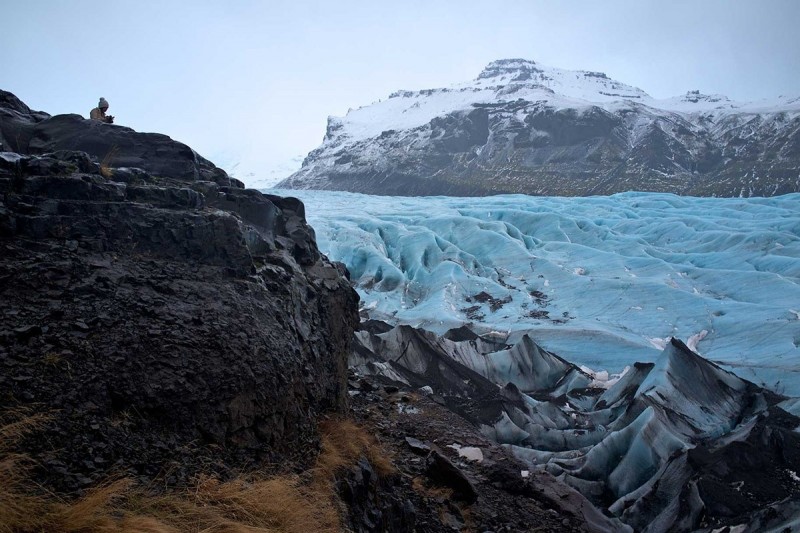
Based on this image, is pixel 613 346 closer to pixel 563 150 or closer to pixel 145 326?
pixel 145 326

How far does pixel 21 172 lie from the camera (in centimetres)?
502

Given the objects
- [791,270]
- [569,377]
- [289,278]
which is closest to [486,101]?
[791,270]

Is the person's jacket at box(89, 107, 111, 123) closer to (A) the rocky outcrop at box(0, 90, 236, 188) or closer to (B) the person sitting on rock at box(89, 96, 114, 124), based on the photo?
(B) the person sitting on rock at box(89, 96, 114, 124)

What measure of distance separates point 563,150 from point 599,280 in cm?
6040

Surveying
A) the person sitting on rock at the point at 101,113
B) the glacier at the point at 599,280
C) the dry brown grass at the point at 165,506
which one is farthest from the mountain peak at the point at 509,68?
the dry brown grass at the point at 165,506

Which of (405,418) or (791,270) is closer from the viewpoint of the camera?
(405,418)

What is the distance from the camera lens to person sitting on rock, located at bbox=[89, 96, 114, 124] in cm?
789

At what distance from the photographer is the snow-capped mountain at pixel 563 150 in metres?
64.6

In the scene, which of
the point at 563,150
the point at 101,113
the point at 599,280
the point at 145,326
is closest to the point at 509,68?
the point at 563,150

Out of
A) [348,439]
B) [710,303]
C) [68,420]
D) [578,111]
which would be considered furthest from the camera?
[578,111]

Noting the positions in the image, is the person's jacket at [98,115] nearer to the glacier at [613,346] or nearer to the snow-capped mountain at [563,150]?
the glacier at [613,346]

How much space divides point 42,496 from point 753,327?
1657 centimetres

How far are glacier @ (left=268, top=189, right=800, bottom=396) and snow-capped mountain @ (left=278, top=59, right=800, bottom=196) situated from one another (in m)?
32.9

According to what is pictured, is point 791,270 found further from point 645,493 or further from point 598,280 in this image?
point 645,493
